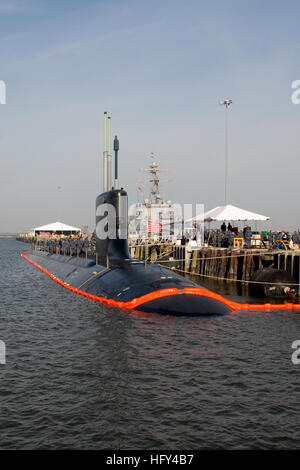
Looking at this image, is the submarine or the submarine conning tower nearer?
the submarine

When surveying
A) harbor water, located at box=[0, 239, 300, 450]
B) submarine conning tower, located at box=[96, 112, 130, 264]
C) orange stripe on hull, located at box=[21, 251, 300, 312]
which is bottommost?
harbor water, located at box=[0, 239, 300, 450]

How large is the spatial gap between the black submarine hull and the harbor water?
1.83ft

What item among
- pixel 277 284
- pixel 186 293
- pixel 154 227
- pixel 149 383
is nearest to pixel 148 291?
pixel 186 293

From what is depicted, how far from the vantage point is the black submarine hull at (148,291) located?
1742cm

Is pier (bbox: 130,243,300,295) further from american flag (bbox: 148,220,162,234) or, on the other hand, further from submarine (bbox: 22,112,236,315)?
american flag (bbox: 148,220,162,234)

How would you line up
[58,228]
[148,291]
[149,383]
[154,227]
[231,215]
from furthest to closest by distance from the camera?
[58,228] < [154,227] < [231,215] < [148,291] < [149,383]

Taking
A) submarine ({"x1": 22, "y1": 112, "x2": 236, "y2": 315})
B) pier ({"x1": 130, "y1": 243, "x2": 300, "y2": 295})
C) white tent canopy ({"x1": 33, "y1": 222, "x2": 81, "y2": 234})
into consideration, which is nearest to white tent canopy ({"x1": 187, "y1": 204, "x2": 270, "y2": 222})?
pier ({"x1": 130, "y1": 243, "x2": 300, "y2": 295})

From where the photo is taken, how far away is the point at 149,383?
35.8 ft

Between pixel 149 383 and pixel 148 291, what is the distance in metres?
7.36

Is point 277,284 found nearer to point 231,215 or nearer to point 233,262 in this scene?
point 233,262

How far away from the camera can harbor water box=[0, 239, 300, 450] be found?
8312 mm

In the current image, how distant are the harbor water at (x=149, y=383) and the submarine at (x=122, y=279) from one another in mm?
674

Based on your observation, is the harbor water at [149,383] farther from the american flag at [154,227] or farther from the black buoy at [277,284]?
the american flag at [154,227]

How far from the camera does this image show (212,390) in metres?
10.5
